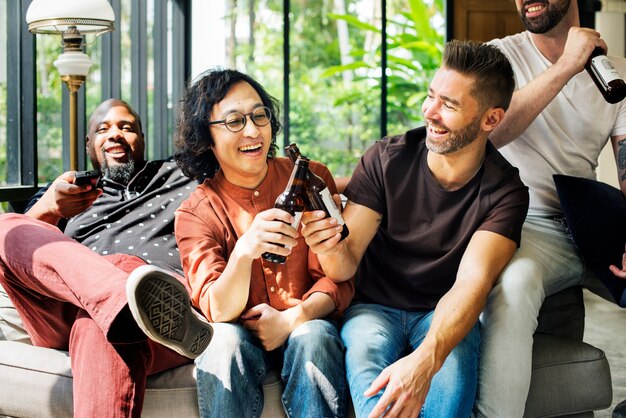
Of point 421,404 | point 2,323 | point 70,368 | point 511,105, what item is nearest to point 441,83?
point 511,105

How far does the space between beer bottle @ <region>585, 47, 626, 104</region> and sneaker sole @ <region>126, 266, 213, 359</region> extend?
1.37 meters

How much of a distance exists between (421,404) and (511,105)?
1.06 m

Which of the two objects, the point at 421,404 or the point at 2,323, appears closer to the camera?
the point at 421,404

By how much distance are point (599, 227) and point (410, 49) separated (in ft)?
16.6

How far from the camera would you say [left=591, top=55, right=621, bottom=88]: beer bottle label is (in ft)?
8.23

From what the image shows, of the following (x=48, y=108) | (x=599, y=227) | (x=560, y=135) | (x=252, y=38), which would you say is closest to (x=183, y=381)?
(x=599, y=227)

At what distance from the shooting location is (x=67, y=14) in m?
3.39

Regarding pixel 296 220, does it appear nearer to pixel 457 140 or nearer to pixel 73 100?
pixel 457 140

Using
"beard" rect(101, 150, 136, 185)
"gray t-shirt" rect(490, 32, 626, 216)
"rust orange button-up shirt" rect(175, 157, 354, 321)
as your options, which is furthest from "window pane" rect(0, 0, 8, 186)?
"gray t-shirt" rect(490, 32, 626, 216)

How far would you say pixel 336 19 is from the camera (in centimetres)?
771

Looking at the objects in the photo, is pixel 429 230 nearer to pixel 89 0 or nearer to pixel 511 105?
pixel 511 105

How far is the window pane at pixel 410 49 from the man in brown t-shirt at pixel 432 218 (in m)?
5.02

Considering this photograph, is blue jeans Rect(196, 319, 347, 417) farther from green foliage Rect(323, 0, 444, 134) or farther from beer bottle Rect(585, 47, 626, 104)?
green foliage Rect(323, 0, 444, 134)

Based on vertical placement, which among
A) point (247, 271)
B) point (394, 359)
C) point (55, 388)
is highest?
point (247, 271)
